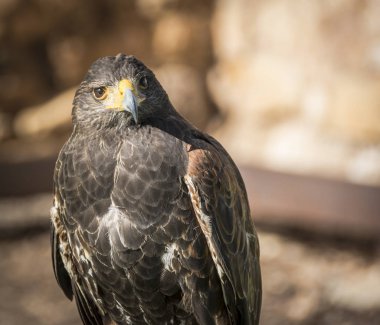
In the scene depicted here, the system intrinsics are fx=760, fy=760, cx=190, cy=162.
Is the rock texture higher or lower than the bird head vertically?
lower

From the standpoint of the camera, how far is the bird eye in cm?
417

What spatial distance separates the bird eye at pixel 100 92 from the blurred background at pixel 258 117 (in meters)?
3.78

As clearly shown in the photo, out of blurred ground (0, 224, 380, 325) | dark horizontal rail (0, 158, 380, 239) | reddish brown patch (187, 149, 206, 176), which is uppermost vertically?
reddish brown patch (187, 149, 206, 176)

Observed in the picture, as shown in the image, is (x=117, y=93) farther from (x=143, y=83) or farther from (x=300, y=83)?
(x=300, y=83)

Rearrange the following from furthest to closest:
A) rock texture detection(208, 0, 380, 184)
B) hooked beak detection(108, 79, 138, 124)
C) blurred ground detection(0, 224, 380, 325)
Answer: rock texture detection(208, 0, 380, 184), blurred ground detection(0, 224, 380, 325), hooked beak detection(108, 79, 138, 124)

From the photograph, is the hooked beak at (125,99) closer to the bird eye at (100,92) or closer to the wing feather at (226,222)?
the bird eye at (100,92)

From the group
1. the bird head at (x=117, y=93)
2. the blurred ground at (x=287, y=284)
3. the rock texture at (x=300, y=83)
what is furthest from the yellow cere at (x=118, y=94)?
the rock texture at (x=300, y=83)

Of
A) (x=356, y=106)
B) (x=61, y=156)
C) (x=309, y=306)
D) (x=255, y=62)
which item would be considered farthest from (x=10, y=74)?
(x=61, y=156)

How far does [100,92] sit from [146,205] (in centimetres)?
68

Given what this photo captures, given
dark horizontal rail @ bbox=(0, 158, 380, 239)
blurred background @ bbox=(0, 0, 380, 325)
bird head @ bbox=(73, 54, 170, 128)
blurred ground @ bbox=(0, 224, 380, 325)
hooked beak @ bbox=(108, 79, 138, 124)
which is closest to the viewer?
hooked beak @ bbox=(108, 79, 138, 124)

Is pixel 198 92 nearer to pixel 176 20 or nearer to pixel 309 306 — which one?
pixel 176 20

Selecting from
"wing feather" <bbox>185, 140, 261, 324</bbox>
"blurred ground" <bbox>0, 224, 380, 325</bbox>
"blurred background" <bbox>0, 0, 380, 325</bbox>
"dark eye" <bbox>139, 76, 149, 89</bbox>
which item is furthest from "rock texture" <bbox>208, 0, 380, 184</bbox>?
"dark eye" <bbox>139, 76, 149, 89</bbox>

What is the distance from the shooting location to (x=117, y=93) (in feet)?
13.5

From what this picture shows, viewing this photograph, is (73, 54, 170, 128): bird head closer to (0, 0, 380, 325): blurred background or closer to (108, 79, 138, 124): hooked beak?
(108, 79, 138, 124): hooked beak
